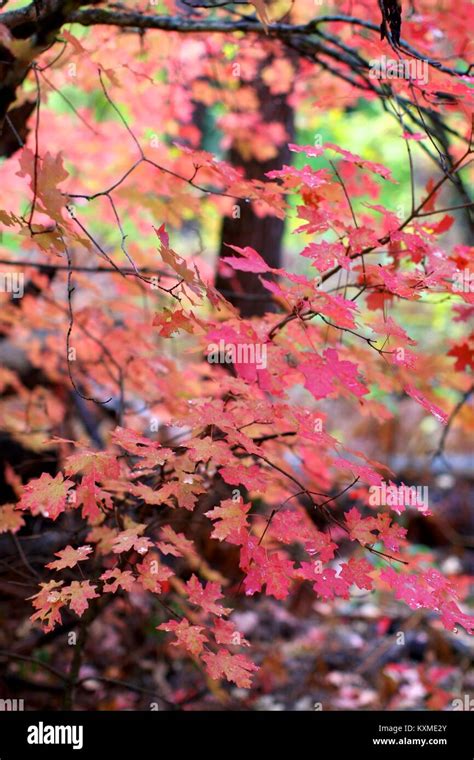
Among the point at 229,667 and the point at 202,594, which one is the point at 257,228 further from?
the point at 229,667

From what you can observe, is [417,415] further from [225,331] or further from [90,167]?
[225,331]

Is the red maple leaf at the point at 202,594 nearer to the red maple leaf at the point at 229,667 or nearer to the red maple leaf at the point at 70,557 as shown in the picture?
the red maple leaf at the point at 229,667

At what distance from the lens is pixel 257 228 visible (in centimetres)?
454

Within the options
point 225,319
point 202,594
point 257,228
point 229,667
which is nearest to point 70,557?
point 202,594

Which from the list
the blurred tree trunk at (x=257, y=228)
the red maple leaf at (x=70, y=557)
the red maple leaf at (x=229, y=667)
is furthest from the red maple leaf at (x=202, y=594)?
the blurred tree trunk at (x=257, y=228)

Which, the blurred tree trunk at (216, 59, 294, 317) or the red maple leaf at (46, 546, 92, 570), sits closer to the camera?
the red maple leaf at (46, 546, 92, 570)

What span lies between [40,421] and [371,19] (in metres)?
2.99

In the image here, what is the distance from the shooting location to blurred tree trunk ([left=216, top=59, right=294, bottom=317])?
14.5 feet

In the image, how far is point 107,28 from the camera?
3.47 m

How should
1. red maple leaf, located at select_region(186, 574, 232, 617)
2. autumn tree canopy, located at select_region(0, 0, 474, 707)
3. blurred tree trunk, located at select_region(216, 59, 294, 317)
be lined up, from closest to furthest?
autumn tree canopy, located at select_region(0, 0, 474, 707) < red maple leaf, located at select_region(186, 574, 232, 617) < blurred tree trunk, located at select_region(216, 59, 294, 317)

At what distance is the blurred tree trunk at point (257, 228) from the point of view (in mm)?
4434

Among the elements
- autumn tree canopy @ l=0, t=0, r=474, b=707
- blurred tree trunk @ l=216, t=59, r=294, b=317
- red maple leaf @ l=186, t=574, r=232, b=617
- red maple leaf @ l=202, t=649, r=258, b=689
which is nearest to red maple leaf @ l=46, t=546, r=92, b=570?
autumn tree canopy @ l=0, t=0, r=474, b=707

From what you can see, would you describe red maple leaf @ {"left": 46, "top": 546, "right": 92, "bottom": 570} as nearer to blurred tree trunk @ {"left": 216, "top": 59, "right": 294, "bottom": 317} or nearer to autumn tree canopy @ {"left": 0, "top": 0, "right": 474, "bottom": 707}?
autumn tree canopy @ {"left": 0, "top": 0, "right": 474, "bottom": 707}
